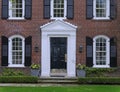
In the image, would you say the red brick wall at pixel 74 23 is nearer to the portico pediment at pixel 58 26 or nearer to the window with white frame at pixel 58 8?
the portico pediment at pixel 58 26

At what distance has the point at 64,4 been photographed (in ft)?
101

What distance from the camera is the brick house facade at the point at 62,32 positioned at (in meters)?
30.5

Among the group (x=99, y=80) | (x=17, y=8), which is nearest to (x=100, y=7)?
(x=17, y=8)

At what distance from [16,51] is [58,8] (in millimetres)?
4065

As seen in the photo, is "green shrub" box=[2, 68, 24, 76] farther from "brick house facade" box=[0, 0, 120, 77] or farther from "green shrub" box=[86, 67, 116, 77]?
"green shrub" box=[86, 67, 116, 77]

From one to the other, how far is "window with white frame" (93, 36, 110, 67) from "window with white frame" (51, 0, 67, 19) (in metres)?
2.82

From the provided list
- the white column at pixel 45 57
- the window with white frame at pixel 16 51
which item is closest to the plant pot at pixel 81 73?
the white column at pixel 45 57

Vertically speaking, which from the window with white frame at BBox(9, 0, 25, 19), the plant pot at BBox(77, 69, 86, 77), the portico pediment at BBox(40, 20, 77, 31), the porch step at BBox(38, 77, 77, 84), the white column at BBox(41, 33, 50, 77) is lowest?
the porch step at BBox(38, 77, 77, 84)

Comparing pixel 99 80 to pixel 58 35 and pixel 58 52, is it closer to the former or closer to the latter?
pixel 58 35

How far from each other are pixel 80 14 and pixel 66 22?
1126 mm

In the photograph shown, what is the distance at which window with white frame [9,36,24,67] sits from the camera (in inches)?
1210

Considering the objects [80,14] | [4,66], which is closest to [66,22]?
[80,14]

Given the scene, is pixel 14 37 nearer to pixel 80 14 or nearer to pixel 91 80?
pixel 80 14

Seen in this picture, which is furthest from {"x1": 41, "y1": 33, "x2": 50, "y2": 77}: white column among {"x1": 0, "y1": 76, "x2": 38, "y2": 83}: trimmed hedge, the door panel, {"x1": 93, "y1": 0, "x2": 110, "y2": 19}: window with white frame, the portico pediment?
{"x1": 93, "y1": 0, "x2": 110, "y2": 19}: window with white frame
